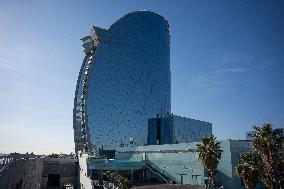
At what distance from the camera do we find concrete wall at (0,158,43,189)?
165ft

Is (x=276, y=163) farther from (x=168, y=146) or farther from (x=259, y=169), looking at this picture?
(x=168, y=146)

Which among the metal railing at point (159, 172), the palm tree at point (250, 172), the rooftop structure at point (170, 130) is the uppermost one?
the rooftop structure at point (170, 130)

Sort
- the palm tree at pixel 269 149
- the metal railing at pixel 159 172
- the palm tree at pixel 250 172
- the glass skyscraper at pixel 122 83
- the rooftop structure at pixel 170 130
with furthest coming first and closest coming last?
the rooftop structure at pixel 170 130, the glass skyscraper at pixel 122 83, the metal railing at pixel 159 172, the palm tree at pixel 250 172, the palm tree at pixel 269 149

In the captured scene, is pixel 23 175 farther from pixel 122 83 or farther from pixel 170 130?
pixel 170 130

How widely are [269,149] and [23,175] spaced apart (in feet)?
148

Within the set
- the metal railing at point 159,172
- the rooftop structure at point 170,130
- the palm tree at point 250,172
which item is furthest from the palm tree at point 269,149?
the rooftop structure at point 170,130

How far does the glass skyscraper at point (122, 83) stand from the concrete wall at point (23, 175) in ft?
146

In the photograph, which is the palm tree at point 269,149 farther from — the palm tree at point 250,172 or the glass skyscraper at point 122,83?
the glass skyscraper at point 122,83

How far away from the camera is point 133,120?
139m

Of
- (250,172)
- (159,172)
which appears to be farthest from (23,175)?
(250,172)

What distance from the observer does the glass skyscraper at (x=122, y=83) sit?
111875 millimetres

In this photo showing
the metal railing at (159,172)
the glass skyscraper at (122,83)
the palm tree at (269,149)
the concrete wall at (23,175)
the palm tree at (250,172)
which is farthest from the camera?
the glass skyscraper at (122,83)

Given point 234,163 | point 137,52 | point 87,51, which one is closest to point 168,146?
point 234,163

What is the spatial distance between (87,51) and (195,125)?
3608 inches
